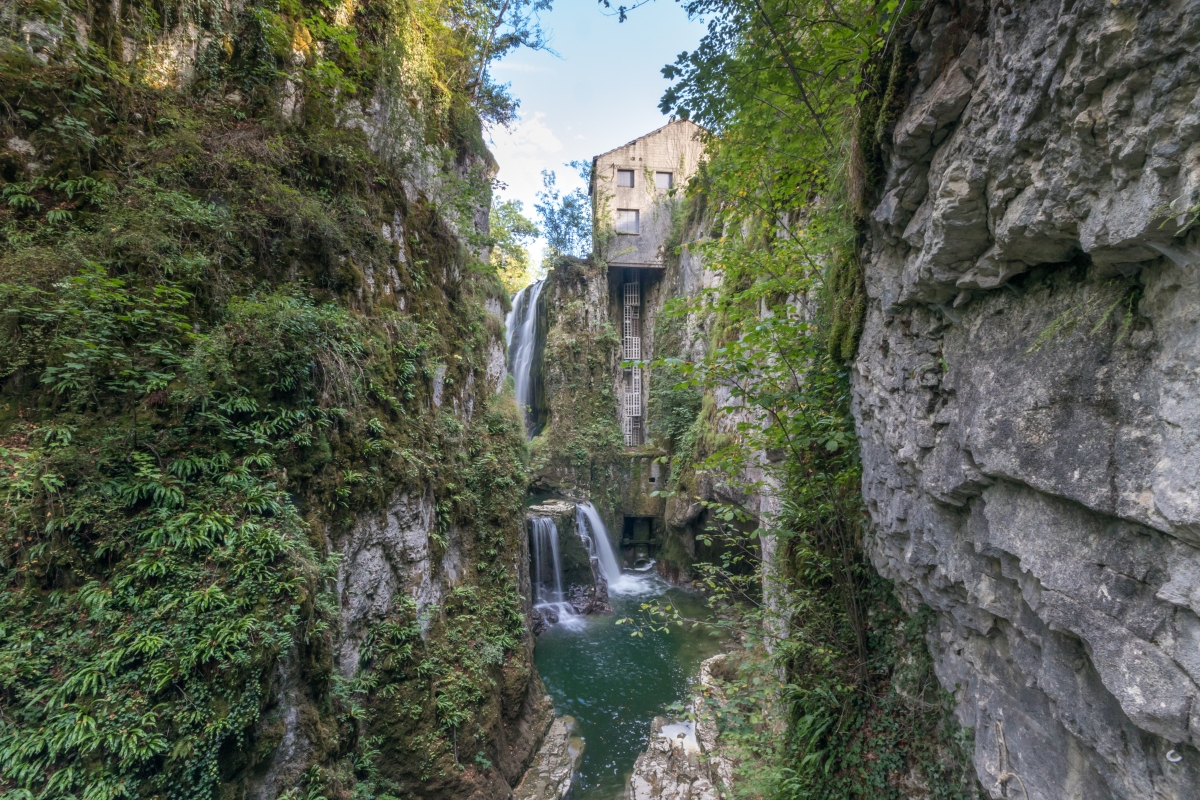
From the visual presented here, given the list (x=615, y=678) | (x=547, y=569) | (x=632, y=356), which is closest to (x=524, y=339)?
(x=632, y=356)

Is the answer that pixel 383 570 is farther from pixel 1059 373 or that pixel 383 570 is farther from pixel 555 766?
pixel 1059 373

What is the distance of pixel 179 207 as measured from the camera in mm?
4199

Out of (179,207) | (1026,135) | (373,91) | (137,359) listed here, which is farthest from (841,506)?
(373,91)

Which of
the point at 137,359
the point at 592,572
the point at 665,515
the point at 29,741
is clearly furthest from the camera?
the point at 665,515

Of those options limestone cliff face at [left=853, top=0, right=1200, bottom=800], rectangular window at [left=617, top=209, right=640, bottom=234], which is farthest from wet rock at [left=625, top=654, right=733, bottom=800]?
rectangular window at [left=617, top=209, right=640, bottom=234]

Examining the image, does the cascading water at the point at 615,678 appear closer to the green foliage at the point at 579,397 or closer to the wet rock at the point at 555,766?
the wet rock at the point at 555,766

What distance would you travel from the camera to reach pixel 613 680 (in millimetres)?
9578

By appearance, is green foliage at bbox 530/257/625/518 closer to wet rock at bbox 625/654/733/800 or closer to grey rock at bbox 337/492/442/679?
wet rock at bbox 625/654/733/800

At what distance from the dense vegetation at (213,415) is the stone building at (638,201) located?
14.1 m

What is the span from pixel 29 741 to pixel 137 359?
2.64 metres

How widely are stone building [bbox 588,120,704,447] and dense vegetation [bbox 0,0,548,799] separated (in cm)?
1414

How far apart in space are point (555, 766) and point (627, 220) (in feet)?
65.5

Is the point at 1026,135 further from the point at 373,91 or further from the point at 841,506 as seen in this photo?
the point at 373,91

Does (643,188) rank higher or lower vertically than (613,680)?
higher
